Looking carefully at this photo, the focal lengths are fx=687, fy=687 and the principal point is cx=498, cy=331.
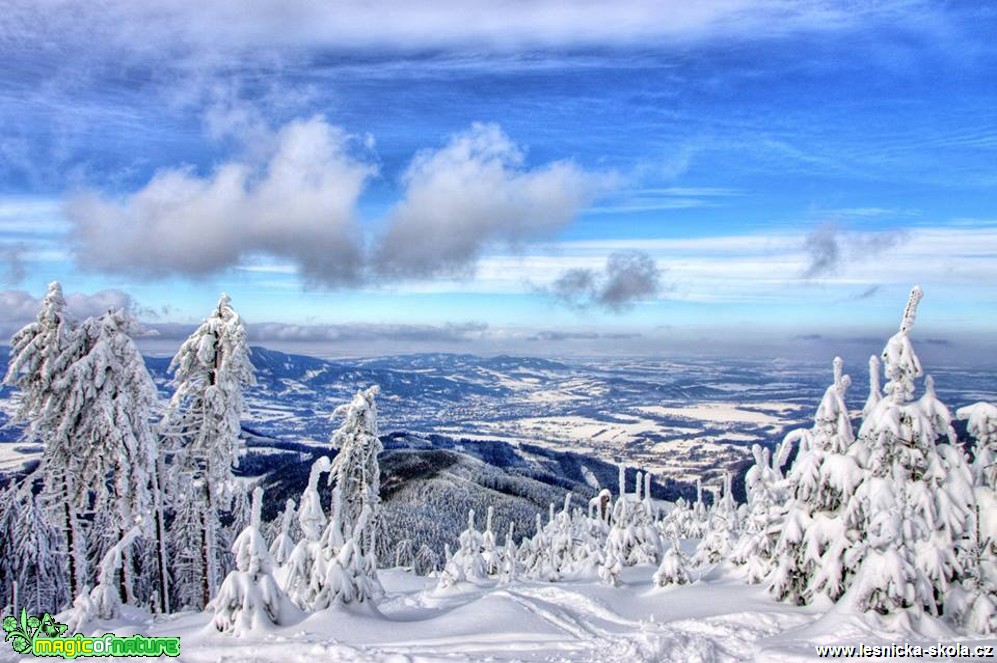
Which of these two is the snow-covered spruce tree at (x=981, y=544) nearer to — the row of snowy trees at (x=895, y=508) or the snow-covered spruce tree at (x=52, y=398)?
the row of snowy trees at (x=895, y=508)

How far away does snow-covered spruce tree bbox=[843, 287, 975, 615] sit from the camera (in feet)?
51.1

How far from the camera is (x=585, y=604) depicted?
66.9 feet

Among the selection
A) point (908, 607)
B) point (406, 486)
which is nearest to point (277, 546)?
point (908, 607)

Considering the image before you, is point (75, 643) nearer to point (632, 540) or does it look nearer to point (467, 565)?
point (467, 565)

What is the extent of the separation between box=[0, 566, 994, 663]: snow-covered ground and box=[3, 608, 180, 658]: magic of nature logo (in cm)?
33

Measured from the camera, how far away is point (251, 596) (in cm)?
1541

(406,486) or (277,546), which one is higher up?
(277,546)

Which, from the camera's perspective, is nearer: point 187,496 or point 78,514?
point 78,514

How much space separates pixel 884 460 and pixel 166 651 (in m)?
16.8

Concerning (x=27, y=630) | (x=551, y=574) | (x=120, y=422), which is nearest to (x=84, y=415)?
(x=120, y=422)

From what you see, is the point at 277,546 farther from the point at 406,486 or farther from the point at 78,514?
the point at 406,486

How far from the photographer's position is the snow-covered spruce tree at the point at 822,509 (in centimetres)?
1750

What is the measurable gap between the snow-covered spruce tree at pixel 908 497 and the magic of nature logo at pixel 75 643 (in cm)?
1560

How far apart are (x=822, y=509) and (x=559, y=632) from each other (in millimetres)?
7715
